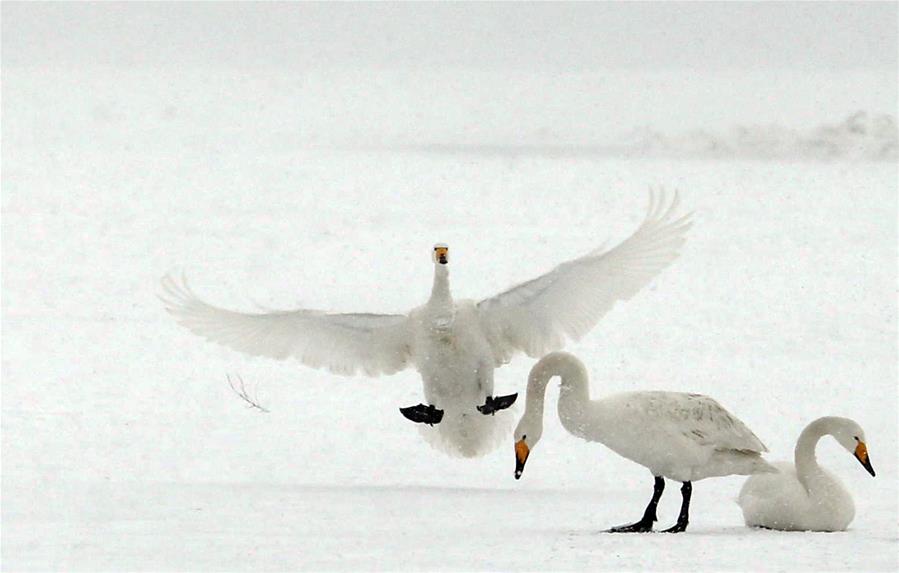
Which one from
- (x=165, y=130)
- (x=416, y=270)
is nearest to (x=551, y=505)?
(x=416, y=270)

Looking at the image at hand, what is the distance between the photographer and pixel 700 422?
23.7 feet

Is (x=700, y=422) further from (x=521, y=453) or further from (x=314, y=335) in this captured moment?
(x=314, y=335)

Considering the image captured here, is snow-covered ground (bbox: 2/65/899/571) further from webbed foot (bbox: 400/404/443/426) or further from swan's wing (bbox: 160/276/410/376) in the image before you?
swan's wing (bbox: 160/276/410/376)

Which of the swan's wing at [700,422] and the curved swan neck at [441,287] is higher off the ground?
the curved swan neck at [441,287]

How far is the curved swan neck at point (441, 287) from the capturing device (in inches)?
351

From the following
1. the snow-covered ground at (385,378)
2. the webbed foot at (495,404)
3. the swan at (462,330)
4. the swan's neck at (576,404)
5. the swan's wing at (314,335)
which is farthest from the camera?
the swan's wing at (314,335)

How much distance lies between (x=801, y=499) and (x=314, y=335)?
10.7 feet

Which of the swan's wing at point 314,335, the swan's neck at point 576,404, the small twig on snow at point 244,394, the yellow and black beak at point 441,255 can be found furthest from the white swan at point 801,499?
the small twig on snow at point 244,394

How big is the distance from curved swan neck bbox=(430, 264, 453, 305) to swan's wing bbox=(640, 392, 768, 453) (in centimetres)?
192

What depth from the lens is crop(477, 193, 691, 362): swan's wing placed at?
8984mm

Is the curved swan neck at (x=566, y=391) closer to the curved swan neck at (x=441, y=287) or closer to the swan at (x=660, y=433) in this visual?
the swan at (x=660, y=433)

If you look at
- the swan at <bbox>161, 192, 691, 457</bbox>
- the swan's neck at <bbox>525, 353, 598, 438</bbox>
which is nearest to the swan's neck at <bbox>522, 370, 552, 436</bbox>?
the swan's neck at <bbox>525, 353, 598, 438</bbox>

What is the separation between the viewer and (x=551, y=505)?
8.09m

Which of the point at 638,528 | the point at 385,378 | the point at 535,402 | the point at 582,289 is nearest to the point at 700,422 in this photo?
the point at 638,528
